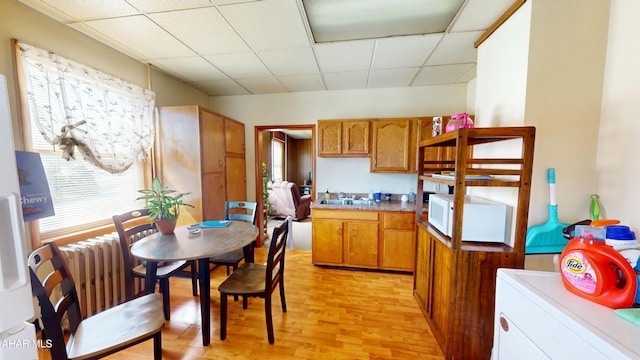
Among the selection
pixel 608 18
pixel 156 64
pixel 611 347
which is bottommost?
pixel 611 347

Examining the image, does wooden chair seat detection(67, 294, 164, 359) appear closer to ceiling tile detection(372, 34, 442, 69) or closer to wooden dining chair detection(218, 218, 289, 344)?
wooden dining chair detection(218, 218, 289, 344)

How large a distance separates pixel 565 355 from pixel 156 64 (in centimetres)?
390

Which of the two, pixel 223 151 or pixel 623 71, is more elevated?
pixel 623 71

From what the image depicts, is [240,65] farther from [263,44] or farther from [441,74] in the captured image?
[441,74]

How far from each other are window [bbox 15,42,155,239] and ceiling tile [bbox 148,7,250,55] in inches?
35.2

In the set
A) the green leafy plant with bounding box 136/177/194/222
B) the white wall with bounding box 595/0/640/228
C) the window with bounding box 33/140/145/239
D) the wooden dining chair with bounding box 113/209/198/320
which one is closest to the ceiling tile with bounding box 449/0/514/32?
the white wall with bounding box 595/0/640/228

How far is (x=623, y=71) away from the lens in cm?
127

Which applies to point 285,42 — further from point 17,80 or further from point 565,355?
point 565,355

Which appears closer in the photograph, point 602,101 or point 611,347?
point 611,347

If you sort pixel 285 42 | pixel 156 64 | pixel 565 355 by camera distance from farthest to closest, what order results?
pixel 156 64, pixel 285 42, pixel 565 355

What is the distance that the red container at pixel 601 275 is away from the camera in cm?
82

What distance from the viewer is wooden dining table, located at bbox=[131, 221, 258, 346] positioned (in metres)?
1.52

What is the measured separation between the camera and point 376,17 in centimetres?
184

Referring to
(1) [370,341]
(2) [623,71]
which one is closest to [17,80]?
(1) [370,341]
